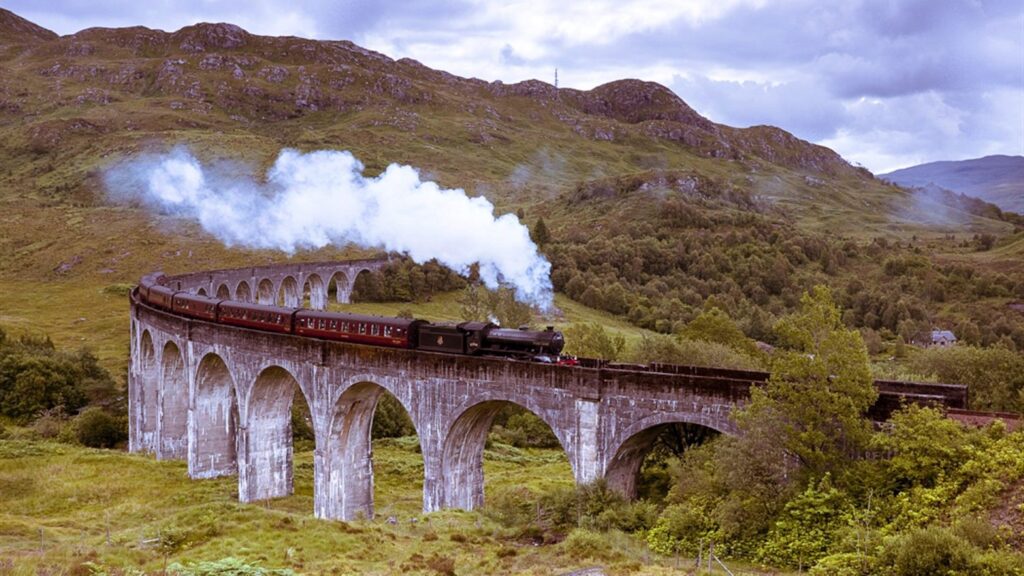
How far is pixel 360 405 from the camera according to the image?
1533 inches

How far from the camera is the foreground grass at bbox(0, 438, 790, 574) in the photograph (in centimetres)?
2538

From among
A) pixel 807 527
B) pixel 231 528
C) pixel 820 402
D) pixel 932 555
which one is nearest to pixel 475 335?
pixel 231 528

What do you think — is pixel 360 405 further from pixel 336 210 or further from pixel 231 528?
pixel 336 210

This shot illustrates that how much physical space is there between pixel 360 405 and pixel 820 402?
2251cm

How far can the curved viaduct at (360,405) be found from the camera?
30.2m

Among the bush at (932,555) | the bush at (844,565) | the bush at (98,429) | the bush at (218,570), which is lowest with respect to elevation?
the bush at (98,429)

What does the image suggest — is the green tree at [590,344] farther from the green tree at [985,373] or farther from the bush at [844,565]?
the bush at [844,565]

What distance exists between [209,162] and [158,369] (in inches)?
4940

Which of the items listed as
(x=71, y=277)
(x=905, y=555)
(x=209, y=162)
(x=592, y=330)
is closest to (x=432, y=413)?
(x=905, y=555)

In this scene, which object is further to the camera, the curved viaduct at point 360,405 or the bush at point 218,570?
the curved viaduct at point 360,405

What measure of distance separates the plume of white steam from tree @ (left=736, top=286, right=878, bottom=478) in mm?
39596

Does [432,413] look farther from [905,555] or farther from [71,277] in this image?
[71,277]

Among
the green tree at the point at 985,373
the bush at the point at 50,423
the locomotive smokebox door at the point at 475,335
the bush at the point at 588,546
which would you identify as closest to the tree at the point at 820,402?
the bush at the point at 588,546

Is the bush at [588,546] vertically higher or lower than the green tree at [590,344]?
lower
